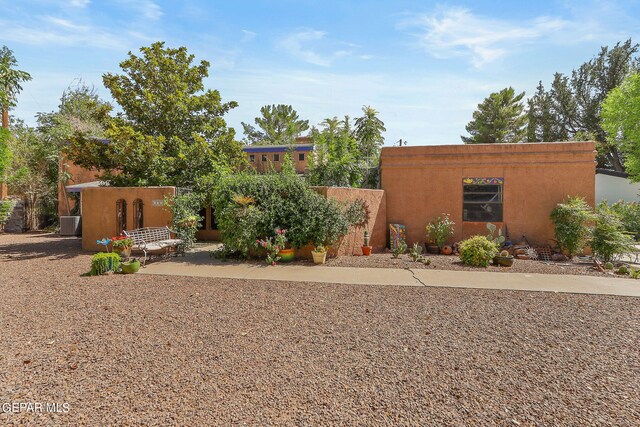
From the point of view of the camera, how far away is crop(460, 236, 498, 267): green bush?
28.6ft

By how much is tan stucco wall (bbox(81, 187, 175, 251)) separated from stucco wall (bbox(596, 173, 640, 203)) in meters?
25.5

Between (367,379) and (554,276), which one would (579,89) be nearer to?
(554,276)

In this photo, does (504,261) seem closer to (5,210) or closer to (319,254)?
(319,254)

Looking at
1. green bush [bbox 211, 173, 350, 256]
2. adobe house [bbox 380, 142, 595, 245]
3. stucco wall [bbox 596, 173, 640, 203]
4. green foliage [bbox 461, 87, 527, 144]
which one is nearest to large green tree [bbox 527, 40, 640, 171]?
green foliage [bbox 461, 87, 527, 144]

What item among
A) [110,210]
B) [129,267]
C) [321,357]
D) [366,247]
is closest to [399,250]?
[366,247]

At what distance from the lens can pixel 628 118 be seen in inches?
875

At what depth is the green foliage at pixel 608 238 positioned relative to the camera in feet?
29.6

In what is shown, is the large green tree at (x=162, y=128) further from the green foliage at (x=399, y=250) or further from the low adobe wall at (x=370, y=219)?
the green foliage at (x=399, y=250)

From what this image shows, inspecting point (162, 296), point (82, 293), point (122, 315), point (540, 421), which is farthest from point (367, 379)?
point (82, 293)

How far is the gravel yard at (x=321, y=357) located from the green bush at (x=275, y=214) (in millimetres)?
3100

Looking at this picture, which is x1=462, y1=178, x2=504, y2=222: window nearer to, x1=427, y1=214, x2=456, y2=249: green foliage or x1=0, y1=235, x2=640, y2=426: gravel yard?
x1=427, y1=214, x2=456, y2=249: green foliage

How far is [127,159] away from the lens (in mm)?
11352

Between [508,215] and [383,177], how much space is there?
4.63 meters

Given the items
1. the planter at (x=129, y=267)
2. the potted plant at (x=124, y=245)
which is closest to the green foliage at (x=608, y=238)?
the planter at (x=129, y=267)
